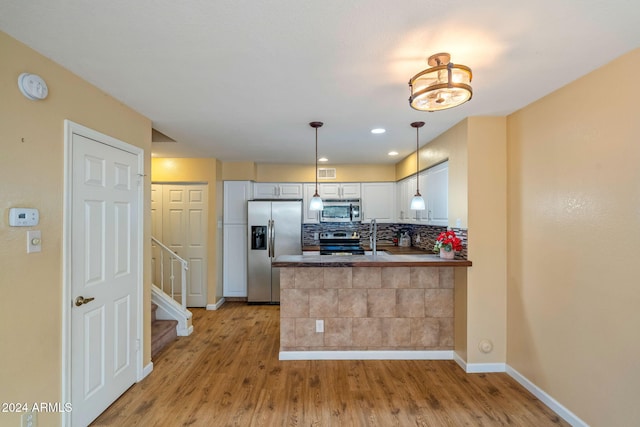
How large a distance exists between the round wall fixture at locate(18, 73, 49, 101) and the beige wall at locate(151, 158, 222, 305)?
9.85ft

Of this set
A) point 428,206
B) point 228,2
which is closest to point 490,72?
point 228,2

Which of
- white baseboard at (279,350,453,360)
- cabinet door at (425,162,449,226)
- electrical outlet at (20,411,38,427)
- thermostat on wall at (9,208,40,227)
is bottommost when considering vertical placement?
white baseboard at (279,350,453,360)

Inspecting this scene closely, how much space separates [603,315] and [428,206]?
2150mm

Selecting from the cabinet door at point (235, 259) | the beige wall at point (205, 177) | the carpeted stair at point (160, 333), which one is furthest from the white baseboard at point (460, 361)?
the beige wall at point (205, 177)

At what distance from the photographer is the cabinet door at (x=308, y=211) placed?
5352mm

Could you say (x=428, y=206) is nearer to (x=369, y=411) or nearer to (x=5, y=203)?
(x=369, y=411)

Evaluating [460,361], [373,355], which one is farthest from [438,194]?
[373,355]

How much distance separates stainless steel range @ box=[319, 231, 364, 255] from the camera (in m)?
4.95

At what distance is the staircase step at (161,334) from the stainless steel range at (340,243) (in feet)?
7.62

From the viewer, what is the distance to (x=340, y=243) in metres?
5.18

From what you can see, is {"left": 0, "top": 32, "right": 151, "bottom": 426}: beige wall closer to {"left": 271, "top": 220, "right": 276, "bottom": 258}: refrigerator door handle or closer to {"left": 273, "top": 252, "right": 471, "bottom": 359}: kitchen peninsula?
{"left": 273, "top": 252, "right": 471, "bottom": 359}: kitchen peninsula

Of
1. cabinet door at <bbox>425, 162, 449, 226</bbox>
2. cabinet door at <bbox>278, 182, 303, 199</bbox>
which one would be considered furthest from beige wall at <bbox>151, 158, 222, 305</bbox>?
cabinet door at <bbox>425, 162, 449, 226</bbox>

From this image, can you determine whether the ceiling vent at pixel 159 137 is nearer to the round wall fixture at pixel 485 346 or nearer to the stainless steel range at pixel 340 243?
the stainless steel range at pixel 340 243

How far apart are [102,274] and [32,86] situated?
132cm
